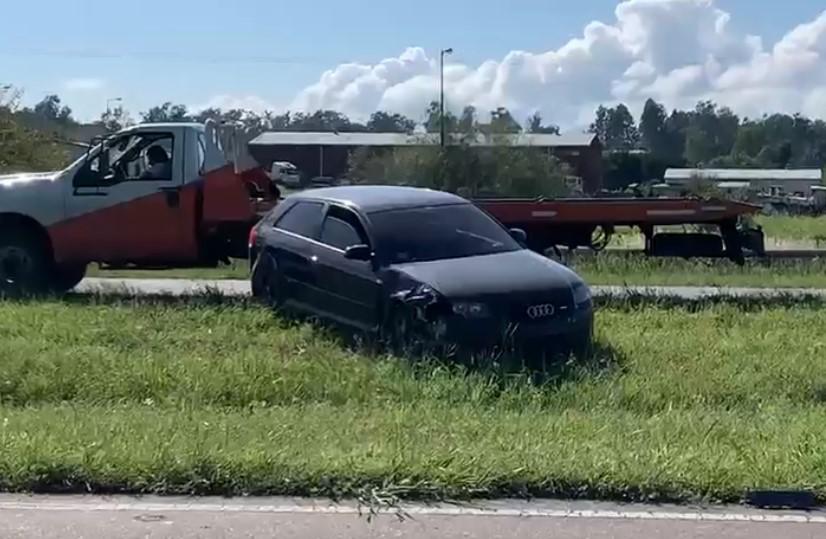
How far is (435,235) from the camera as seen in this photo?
1184 cm

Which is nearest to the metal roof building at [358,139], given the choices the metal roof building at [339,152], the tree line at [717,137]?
the metal roof building at [339,152]

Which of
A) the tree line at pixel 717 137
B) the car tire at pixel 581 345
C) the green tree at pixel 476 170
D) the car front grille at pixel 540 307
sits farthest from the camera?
the tree line at pixel 717 137

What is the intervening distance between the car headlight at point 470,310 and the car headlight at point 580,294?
0.93m

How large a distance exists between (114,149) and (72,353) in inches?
227

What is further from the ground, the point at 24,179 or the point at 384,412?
the point at 24,179

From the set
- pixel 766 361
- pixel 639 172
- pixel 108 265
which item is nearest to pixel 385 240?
pixel 766 361

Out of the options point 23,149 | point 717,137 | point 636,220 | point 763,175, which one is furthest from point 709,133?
point 636,220

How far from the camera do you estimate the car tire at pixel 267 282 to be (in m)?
12.9

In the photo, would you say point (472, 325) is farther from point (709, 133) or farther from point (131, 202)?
point (709, 133)

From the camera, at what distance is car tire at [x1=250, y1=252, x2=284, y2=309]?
42.2 ft

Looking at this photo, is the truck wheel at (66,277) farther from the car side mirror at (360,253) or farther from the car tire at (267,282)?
the car side mirror at (360,253)

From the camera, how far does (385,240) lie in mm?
11516

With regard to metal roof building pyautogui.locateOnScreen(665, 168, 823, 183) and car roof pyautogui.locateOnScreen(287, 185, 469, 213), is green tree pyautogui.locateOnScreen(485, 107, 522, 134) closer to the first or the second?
metal roof building pyautogui.locateOnScreen(665, 168, 823, 183)

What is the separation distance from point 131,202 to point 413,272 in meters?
6.18
